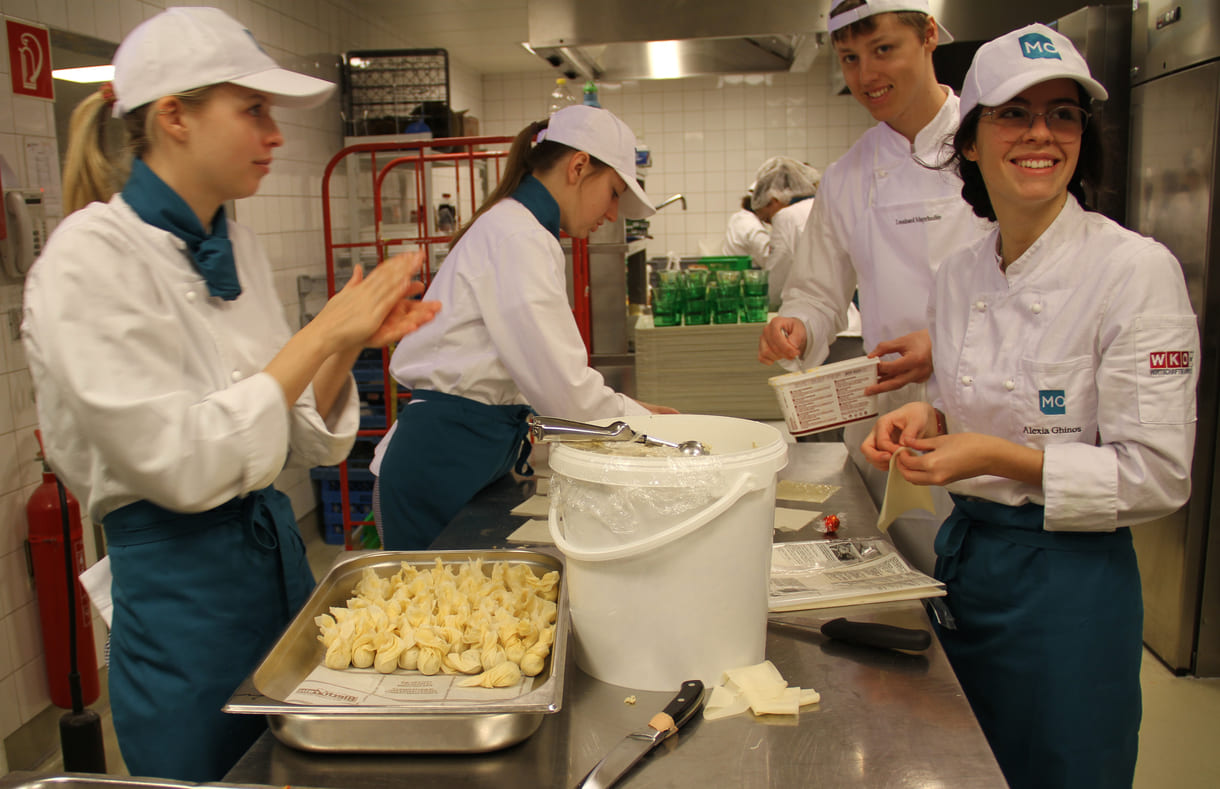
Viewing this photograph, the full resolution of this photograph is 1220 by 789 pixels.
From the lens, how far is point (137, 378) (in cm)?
120

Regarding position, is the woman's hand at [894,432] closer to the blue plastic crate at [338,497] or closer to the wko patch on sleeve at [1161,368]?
the wko patch on sleeve at [1161,368]

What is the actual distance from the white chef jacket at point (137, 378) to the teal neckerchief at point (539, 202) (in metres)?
0.97

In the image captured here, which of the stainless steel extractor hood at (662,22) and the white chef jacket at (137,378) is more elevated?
the stainless steel extractor hood at (662,22)

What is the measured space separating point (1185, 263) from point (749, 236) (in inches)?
145

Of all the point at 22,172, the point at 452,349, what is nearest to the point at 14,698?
the point at 22,172

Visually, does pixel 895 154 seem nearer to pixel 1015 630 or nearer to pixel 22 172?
pixel 1015 630

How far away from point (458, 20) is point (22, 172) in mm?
4126

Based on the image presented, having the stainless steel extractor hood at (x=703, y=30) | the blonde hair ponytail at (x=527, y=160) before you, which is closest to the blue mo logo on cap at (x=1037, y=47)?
the blonde hair ponytail at (x=527, y=160)

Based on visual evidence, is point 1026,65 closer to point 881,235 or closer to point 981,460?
point 981,460

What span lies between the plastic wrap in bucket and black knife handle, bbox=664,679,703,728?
0.04 m

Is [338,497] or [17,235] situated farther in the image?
[338,497]

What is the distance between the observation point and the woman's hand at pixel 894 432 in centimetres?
150

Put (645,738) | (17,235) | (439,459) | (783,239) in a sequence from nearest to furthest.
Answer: (645,738), (439,459), (17,235), (783,239)

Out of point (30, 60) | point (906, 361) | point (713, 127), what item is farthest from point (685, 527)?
point (713, 127)
